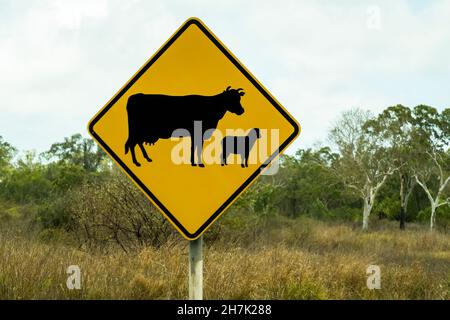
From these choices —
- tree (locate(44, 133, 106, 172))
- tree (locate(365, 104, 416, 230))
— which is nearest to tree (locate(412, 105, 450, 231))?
tree (locate(365, 104, 416, 230))

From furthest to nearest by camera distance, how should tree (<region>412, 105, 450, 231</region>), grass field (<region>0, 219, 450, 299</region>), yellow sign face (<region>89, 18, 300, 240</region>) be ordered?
1. tree (<region>412, 105, 450, 231</region>)
2. grass field (<region>0, 219, 450, 299</region>)
3. yellow sign face (<region>89, 18, 300, 240</region>)

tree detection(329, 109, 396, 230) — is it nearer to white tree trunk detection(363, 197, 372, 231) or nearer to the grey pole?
white tree trunk detection(363, 197, 372, 231)

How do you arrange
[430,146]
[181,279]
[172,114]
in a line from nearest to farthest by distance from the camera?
1. [172,114]
2. [181,279]
3. [430,146]

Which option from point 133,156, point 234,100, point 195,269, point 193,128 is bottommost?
point 195,269

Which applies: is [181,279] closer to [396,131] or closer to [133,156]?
[133,156]

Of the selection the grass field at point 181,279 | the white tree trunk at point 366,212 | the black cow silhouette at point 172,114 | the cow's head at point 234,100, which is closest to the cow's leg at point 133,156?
the black cow silhouette at point 172,114

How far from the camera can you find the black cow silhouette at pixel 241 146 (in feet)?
9.64

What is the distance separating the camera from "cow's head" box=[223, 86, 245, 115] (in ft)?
9.80

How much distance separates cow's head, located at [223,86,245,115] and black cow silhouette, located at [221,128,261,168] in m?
0.17

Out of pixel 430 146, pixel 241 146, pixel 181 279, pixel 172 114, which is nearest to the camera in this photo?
pixel 241 146

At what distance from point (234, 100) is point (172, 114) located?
44 cm

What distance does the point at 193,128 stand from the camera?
3.12 m

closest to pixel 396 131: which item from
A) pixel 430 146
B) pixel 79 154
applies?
pixel 430 146
